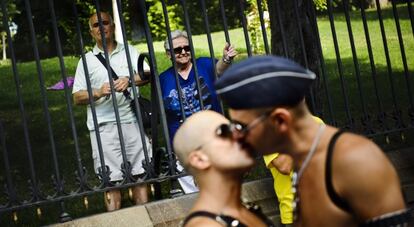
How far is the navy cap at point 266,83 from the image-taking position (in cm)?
249

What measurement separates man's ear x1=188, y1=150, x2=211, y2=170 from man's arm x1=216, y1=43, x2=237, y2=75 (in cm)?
310

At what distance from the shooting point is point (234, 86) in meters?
2.54

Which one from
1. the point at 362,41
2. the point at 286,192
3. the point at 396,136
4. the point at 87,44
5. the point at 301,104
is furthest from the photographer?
the point at 362,41

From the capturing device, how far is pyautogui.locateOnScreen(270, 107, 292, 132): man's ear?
2520 millimetres

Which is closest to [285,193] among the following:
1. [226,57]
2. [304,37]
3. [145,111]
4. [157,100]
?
[226,57]

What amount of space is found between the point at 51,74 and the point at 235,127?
589 inches

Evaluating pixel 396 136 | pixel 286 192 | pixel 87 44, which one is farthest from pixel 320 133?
pixel 87 44

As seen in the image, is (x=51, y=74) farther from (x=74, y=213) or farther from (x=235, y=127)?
(x=235, y=127)

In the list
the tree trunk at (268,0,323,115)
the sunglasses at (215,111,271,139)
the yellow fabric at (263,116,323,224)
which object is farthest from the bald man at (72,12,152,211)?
the sunglasses at (215,111,271,139)

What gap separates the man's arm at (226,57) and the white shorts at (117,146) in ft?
2.83

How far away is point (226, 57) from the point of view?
585 cm

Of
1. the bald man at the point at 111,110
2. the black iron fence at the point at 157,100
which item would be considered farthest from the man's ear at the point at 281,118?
the bald man at the point at 111,110

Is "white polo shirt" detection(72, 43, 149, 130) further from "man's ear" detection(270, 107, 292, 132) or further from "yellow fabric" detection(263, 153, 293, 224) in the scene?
"man's ear" detection(270, 107, 292, 132)

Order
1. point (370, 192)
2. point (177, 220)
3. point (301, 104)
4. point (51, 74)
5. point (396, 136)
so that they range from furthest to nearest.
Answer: point (51, 74) < point (396, 136) < point (177, 220) < point (301, 104) < point (370, 192)
